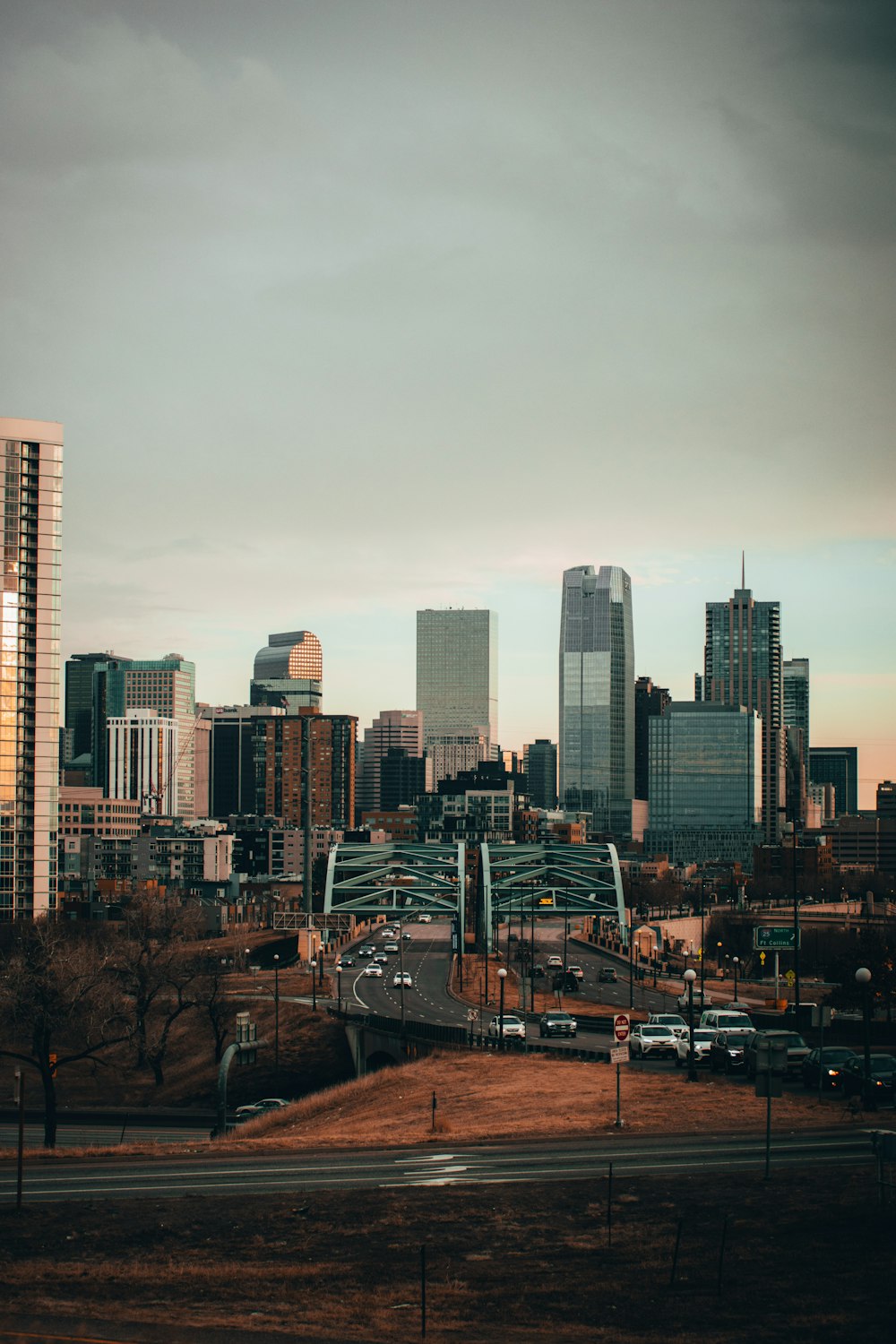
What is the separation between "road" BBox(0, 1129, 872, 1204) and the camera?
111ft

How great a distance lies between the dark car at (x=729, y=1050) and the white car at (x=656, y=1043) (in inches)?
166

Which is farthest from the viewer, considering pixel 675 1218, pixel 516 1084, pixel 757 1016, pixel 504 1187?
pixel 757 1016

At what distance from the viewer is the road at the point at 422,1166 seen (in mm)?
33719

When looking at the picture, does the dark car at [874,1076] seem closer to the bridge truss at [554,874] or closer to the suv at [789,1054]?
the suv at [789,1054]

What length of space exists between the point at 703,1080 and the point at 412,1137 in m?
13.0

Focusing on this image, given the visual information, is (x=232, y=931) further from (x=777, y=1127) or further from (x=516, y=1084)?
(x=777, y=1127)

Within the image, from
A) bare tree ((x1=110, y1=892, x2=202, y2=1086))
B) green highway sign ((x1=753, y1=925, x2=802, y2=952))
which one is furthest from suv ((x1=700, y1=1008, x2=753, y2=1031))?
bare tree ((x1=110, y1=892, x2=202, y2=1086))

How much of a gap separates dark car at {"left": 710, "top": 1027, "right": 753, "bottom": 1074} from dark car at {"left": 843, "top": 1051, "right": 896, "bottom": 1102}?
22.3 feet

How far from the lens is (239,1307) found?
80.0 ft

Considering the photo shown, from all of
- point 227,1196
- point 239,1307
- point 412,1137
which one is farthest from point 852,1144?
point 239,1307

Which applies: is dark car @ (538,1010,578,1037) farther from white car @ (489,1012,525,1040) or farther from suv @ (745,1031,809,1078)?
suv @ (745,1031,809,1078)

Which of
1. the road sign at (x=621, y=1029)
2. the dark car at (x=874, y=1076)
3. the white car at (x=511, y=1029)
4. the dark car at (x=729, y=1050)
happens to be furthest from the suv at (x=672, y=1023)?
the road sign at (x=621, y=1029)

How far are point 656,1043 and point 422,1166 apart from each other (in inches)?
995

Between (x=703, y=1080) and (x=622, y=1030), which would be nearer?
(x=622, y=1030)
